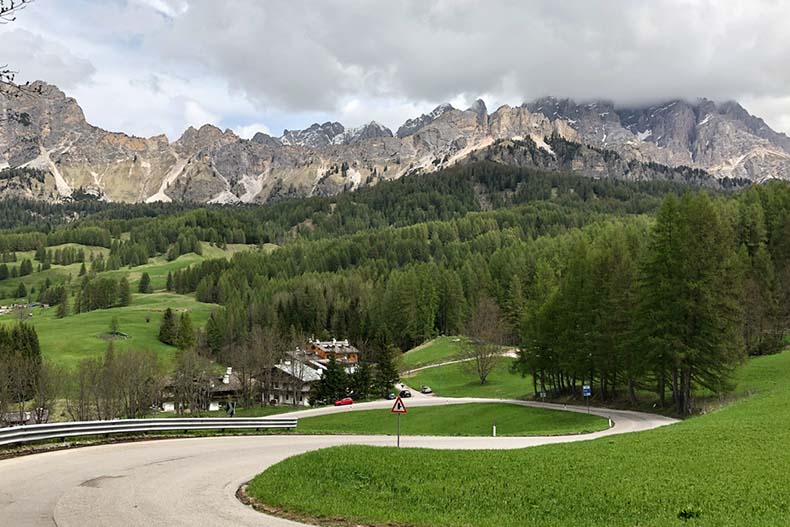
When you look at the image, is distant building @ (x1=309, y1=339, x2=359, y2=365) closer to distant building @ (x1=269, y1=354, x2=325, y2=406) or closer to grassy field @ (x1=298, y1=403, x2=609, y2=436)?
distant building @ (x1=269, y1=354, x2=325, y2=406)

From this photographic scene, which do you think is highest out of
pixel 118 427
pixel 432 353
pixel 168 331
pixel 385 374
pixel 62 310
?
pixel 62 310

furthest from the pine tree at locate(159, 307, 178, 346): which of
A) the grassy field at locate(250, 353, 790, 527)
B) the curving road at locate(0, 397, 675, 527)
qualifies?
the grassy field at locate(250, 353, 790, 527)

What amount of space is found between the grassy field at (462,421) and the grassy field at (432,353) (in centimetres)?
4155

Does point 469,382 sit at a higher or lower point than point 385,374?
lower

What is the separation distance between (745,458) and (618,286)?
120 ft

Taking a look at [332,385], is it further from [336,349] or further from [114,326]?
[114,326]

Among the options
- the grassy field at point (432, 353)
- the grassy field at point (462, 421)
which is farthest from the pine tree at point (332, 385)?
the grassy field at point (432, 353)

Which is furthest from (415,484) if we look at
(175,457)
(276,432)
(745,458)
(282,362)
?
(282,362)

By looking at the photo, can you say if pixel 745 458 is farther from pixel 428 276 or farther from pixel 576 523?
pixel 428 276

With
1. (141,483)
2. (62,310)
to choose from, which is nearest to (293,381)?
(141,483)

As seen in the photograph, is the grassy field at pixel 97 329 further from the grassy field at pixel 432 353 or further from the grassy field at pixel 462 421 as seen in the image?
the grassy field at pixel 462 421

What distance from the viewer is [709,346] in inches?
1732

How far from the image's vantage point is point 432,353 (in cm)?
11738

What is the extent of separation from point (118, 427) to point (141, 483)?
1224 centimetres
